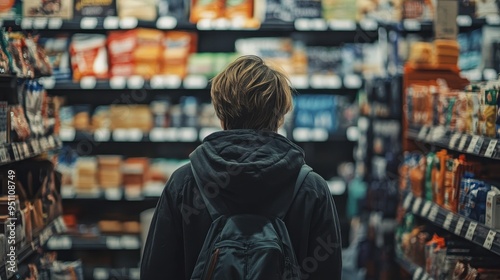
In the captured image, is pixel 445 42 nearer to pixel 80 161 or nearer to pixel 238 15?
pixel 238 15

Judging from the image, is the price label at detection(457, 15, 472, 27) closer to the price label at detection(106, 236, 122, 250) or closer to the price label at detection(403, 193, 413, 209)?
the price label at detection(403, 193, 413, 209)

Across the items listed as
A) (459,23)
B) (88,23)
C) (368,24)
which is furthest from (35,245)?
(459,23)

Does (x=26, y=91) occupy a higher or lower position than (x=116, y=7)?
lower

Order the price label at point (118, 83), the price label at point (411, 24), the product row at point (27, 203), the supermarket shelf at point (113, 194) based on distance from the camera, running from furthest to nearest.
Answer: the price label at point (411, 24) → the supermarket shelf at point (113, 194) → the price label at point (118, 83) → the product row at point (27, 203)

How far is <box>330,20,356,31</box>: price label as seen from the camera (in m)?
6.02

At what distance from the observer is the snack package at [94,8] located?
6.14m

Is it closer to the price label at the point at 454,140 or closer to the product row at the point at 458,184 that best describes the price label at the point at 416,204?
the product row at the point at 458,184

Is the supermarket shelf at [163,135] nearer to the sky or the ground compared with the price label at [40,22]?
nearer to the ground

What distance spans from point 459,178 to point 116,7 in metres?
3.43

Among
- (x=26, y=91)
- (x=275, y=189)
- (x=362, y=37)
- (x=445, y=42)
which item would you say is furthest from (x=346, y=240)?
(x=275, y=189)

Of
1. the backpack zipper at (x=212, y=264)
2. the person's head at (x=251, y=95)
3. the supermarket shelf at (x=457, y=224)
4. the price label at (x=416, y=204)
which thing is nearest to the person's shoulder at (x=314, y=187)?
the person's head at (x=251, y=95)

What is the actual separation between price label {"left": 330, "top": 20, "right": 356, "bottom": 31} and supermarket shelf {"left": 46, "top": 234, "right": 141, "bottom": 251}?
2246mm

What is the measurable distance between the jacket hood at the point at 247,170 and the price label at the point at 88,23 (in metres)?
3.95

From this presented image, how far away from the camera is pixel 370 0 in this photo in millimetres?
6203
